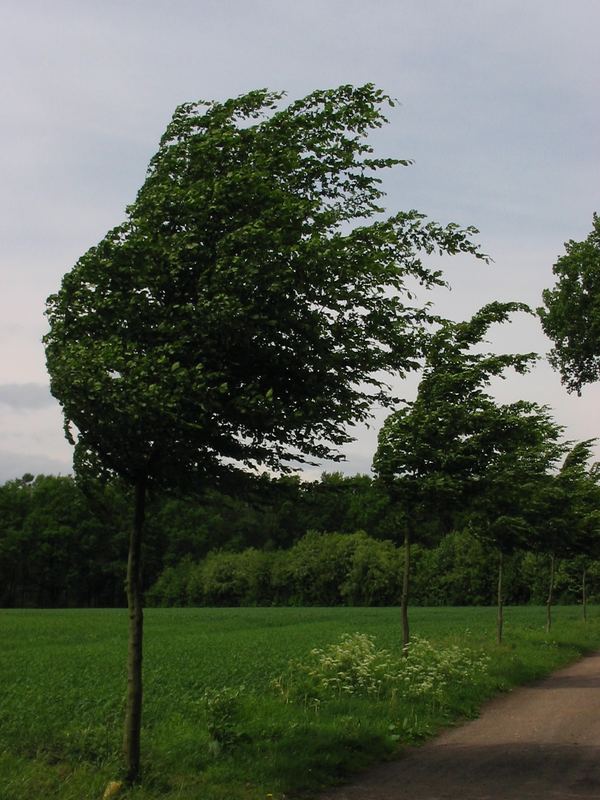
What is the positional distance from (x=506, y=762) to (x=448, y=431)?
7.63 m

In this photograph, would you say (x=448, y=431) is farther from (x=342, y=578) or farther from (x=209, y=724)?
(x=342, y=578)

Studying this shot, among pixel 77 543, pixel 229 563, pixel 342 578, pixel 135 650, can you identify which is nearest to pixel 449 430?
pixel 135 650

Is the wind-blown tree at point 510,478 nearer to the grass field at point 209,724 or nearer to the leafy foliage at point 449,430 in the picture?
the leafy foliage at point 449,430

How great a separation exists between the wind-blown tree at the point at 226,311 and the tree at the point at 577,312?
60.4 ft

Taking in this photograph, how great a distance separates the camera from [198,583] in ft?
308

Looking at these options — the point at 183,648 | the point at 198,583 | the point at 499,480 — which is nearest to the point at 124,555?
the point at 198,583

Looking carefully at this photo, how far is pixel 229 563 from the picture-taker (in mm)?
93312

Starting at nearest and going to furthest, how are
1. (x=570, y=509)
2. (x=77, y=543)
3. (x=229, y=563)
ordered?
(x=570, y=509)
(x=229, y=563)
(x=77, y=543)

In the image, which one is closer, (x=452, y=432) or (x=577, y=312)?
(x=452, y=432)

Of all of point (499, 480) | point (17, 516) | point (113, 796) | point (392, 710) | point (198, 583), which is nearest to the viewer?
point (113, 796)

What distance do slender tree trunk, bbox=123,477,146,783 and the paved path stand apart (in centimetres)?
191

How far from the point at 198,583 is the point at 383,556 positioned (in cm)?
2413

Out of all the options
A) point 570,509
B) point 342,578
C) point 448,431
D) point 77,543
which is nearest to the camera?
point 448,431

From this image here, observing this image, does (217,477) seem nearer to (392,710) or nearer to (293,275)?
(293,275)
